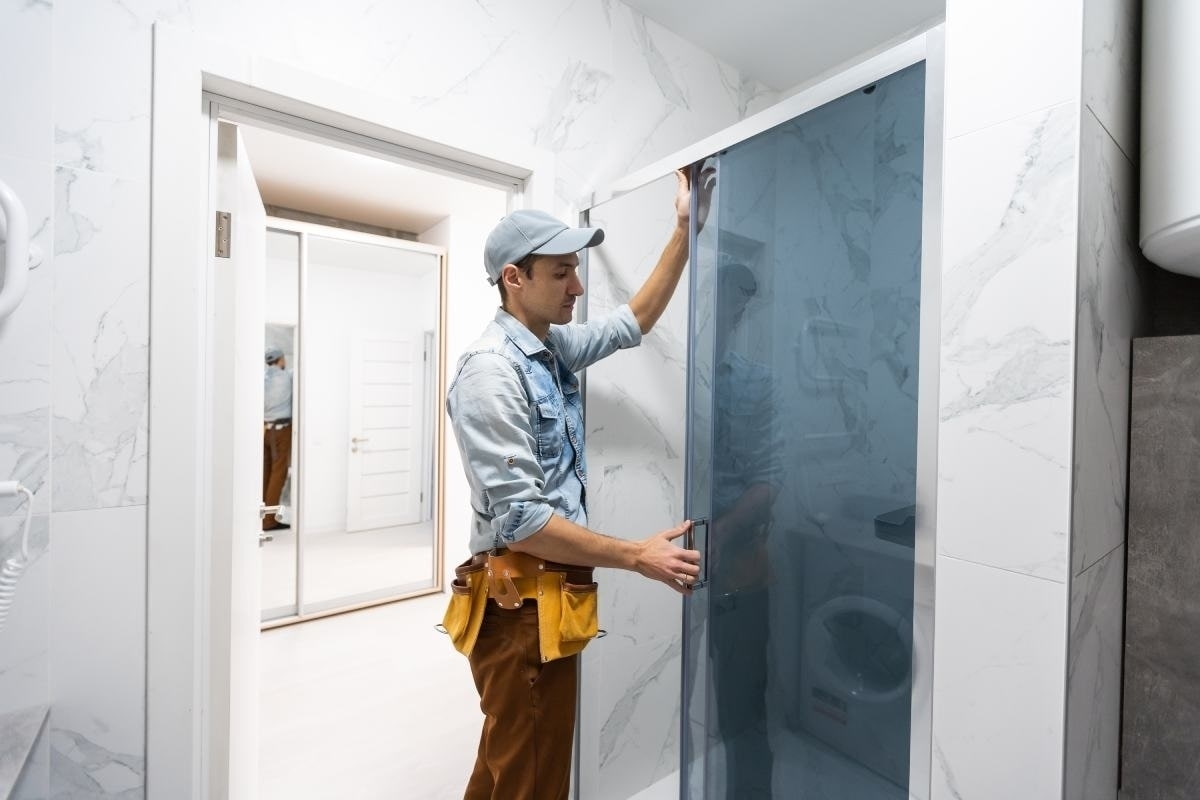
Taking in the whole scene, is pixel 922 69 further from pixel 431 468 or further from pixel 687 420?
pixel 431 468

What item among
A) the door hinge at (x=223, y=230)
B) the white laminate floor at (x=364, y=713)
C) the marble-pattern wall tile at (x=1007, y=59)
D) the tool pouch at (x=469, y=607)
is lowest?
the white laminate floor at (x=364, y=713)

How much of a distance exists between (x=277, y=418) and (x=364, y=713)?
1677mm

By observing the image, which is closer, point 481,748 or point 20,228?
point 20,228

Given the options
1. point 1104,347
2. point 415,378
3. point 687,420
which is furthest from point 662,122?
point 415,378

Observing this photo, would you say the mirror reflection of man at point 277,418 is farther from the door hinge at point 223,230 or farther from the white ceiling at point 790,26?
the white ceiling at point 790,26

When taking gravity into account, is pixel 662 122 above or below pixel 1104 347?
above

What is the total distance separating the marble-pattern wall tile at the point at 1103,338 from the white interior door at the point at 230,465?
1.39m

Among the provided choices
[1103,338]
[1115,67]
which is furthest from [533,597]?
[1115,67]

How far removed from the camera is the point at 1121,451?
2.79ft

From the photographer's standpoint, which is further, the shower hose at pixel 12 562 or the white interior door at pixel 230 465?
the white interior door at pixel 230 465

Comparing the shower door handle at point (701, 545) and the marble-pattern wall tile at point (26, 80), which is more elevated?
the marble-pattern wall tile at point (26, 80)

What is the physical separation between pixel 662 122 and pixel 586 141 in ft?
1.09

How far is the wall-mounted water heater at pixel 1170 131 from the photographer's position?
738 millimetres

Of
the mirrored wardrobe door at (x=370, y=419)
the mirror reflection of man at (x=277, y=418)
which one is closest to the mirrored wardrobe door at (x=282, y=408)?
the mirror reflection of man at (x=277, y=418)
